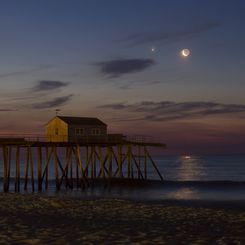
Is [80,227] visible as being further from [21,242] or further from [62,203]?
[62,203]

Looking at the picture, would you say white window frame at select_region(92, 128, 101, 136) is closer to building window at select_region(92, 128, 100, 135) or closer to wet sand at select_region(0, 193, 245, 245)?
building window at select_region(92, 128, 100, 135)

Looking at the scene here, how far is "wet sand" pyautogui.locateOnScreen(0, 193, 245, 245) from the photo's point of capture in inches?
599

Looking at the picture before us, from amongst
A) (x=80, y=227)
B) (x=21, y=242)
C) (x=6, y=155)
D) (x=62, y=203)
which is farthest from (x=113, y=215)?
(x=6, y=155)

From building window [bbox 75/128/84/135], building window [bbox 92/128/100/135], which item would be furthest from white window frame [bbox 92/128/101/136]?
building window [bbox 75/128/84/135]

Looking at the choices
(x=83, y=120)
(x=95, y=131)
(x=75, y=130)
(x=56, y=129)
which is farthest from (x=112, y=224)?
(x=83, y=120)

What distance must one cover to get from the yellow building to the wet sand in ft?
80.7

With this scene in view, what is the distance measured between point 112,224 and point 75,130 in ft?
105

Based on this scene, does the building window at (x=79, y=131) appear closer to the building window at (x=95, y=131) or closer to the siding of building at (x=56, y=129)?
the siding of building at (x=56, y=129)

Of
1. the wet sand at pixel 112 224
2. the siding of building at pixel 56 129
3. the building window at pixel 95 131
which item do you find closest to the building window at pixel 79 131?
the siding of building at pixel 56 129

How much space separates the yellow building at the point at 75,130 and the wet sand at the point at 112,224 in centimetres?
2460

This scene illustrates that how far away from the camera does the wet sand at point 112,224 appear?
49.9 feet

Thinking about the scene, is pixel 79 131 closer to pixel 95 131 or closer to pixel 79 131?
pixel 79 131

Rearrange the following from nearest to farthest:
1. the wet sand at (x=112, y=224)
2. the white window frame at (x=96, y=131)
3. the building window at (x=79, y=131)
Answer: the wet sand at (x=112, y=224), the building window at (x=79, y=131), the white window frame at (x=96, y=131)

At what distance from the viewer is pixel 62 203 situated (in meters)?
24.7
